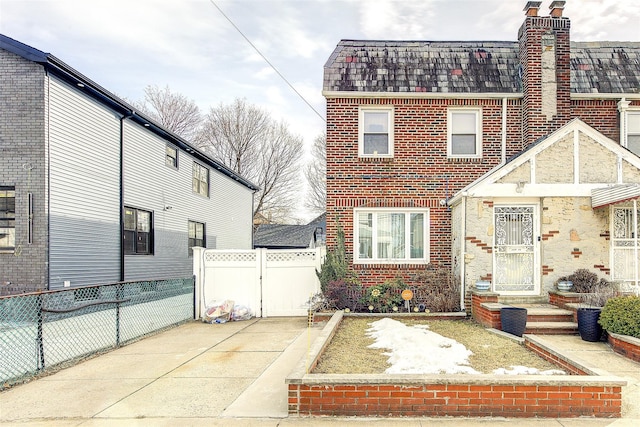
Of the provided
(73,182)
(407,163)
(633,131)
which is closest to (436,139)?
(407,163)

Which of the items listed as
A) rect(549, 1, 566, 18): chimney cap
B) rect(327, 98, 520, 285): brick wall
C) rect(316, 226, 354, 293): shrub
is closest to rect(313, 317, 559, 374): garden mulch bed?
rect(316, 226, 354, 293): shrub

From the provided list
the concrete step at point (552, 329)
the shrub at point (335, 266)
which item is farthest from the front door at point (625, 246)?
the shrub at point (335, 266)

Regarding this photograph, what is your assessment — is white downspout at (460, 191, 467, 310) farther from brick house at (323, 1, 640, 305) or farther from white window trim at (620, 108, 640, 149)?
white window trim at (620, 108, 640, 149)

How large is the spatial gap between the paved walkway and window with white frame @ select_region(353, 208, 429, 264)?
3507mm

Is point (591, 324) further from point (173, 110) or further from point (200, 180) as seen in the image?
point (173, 110)

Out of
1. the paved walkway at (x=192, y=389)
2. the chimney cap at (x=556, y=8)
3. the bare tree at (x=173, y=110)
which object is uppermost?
the bare tree at (x=173, y=110)

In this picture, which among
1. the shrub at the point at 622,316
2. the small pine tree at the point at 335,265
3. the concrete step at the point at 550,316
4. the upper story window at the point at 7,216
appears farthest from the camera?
the small pine tree at the point at 335,265

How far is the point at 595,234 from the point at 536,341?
4.73 meters

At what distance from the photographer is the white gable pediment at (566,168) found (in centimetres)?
1010

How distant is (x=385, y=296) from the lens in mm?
10891

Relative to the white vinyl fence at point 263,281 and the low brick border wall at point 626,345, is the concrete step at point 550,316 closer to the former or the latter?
the low brick border wall at point 626,345

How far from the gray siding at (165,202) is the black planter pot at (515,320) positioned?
10249 mm

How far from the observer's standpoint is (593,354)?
7211mm

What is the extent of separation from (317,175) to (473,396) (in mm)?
40862
